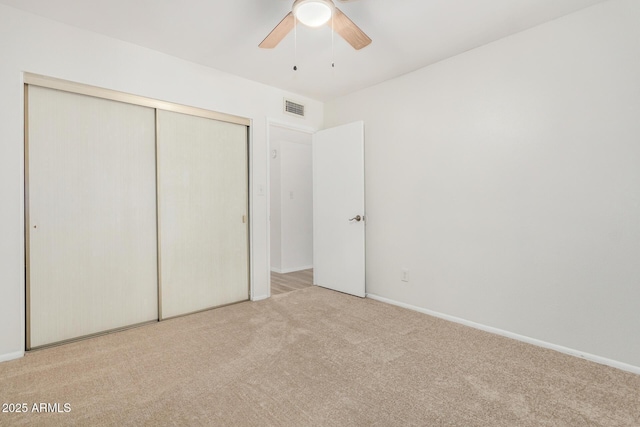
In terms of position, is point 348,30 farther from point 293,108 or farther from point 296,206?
point 296,206

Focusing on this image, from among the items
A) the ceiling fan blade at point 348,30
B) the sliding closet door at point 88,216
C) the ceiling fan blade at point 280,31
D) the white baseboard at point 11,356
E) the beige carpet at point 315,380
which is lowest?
the beige carpet at point 315,380

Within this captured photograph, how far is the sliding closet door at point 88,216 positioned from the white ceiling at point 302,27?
64cm

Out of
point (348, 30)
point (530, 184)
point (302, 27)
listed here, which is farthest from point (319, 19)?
point (530, 184)

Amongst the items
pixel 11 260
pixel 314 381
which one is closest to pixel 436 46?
pixel 314 381

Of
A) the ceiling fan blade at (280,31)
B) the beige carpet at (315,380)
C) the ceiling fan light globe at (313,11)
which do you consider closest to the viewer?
the beige carpet at (315,380)

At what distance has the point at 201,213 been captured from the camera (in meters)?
3.13

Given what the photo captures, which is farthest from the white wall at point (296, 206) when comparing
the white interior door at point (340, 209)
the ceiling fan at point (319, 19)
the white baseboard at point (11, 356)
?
the white baseboard at point (11, 356)

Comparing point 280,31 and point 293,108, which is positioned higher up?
point 293,108

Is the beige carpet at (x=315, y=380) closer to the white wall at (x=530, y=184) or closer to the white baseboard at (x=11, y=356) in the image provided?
the white baseboard at (x=11, y=356)

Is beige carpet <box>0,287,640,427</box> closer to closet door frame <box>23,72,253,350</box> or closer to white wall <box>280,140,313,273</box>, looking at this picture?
closet door frame <box>23,72,253,350</box>

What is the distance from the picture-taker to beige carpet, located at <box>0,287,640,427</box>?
5.19 feet

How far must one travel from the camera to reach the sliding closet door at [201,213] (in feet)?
9.53

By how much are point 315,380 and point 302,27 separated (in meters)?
2.52

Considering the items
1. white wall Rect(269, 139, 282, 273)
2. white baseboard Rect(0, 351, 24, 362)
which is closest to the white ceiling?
white wall Rect(269, 139, 282, 273)
